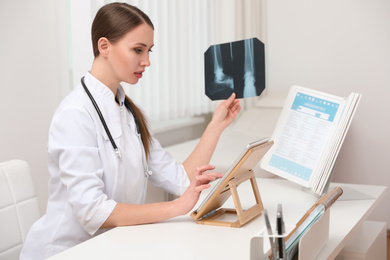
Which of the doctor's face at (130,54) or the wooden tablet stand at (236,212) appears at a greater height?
the doctor's face at (130,54)

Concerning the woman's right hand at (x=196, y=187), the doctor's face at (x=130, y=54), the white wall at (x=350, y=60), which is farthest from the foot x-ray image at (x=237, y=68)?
the white wall at (x=350, y=60)

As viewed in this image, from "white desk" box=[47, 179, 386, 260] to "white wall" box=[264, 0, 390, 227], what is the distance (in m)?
2.27

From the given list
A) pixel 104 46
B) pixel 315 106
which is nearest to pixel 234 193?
pixel 104 46

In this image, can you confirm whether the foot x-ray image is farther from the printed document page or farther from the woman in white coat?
the printed document page

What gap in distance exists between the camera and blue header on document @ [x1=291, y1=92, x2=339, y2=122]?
84.2 inches

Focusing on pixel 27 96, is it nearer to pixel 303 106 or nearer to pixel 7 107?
pixel 7 107

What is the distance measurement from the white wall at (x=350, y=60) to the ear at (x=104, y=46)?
278 cm

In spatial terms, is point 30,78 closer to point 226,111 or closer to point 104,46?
point 104,46

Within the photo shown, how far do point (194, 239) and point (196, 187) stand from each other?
0.16m

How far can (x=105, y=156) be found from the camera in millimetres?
1687

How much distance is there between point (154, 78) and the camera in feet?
11.8

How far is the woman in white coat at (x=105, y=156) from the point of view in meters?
1.61

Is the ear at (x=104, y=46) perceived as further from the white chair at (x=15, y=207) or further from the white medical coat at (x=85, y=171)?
the white chair at (x=15, y=207)

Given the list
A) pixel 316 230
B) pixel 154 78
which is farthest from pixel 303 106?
pixel 154 78
